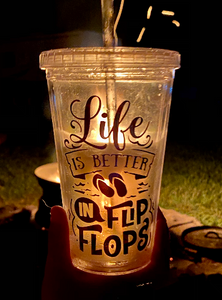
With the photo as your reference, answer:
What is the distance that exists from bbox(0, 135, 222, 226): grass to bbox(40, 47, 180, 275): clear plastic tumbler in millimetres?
1781

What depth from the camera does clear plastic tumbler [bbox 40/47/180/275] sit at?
2.99 ft

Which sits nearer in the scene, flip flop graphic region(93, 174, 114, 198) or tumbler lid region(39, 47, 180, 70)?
tumbler lid region(39, 47, 180, 70)

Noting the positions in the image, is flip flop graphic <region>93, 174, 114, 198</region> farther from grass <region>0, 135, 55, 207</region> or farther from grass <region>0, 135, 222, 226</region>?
grass <region>0, 135, 55, 207</region>

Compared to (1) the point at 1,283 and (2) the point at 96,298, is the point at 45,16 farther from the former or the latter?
(2) the point at 96,298

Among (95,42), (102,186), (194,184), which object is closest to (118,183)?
(102,186)

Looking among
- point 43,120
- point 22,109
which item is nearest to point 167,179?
Result: point 43,120

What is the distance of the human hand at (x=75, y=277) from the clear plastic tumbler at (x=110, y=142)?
0.04 m

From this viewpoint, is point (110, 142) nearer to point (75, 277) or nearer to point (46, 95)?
point (75, 277)

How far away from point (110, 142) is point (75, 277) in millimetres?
435

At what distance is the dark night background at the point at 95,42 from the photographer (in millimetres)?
5934

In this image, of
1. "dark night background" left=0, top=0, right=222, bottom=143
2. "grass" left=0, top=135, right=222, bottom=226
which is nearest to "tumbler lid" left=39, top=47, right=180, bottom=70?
"grass" left=0, top=135, right=222, bottom=226

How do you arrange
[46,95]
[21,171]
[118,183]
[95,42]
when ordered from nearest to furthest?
[118,183] → [21,171] → [95,42] → [46,95]

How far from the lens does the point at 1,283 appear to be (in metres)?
1.75

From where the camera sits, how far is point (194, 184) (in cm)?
357
